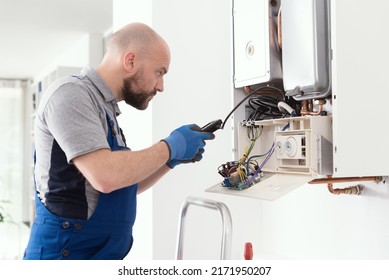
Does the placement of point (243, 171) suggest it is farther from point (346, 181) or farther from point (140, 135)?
point (140, 135)

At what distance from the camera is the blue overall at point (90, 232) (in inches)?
51.4

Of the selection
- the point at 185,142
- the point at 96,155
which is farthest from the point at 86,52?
the point at 96,155

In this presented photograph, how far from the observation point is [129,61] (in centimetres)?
143

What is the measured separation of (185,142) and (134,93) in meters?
0.23

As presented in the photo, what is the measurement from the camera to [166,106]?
226 cm

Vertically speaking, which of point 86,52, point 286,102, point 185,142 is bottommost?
point 185,142

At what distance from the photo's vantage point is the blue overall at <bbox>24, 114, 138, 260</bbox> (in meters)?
1.30

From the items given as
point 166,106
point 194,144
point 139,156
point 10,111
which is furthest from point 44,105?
point 10,111

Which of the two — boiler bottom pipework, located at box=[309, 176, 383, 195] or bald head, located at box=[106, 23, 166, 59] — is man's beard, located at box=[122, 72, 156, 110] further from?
boiler bottom pipework, located at box=[309, 176, 383, 195]

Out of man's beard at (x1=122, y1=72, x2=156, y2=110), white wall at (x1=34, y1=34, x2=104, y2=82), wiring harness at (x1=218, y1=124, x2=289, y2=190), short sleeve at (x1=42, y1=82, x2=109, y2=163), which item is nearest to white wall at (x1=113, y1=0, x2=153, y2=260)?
man's beard at (x1=122, y1=72, x2=156, y2=110)

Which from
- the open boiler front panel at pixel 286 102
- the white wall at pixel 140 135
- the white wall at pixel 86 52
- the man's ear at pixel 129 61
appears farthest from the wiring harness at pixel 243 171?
the white wall at pixel 86 52

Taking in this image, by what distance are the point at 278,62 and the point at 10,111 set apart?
20.2ft

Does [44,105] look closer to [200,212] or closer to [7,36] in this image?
[200,212]

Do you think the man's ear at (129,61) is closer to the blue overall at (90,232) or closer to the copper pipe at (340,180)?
the blue overall at (90,232)
